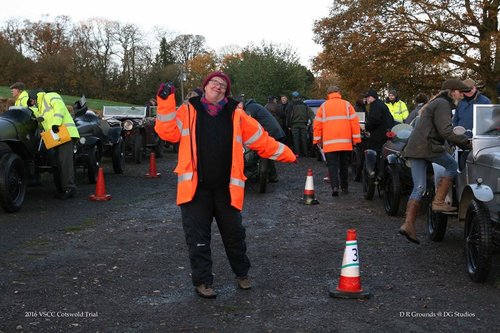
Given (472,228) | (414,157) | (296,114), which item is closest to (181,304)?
(472,228)

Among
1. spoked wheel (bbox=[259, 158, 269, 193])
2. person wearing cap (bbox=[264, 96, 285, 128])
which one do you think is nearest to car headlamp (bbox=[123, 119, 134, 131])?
person wearing cap (bbox=[264, 96, 285, 128])

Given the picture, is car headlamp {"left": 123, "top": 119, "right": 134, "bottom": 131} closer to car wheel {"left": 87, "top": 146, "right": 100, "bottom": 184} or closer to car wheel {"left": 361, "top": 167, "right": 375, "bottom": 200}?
car wheel {"left": 87, "top": 146, "right": 100, "bottom": 184}

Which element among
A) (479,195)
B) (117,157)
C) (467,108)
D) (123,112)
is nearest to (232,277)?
(479,195)

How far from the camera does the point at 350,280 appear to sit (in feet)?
17.3

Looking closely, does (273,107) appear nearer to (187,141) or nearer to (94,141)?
(94,141)

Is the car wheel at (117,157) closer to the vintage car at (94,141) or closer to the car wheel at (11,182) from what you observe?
the vintage car at (94,141)

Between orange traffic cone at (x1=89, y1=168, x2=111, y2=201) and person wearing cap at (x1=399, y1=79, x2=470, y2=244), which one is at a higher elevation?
person wearing cap at (x1=399, y1=79, x2=470, y2=244)

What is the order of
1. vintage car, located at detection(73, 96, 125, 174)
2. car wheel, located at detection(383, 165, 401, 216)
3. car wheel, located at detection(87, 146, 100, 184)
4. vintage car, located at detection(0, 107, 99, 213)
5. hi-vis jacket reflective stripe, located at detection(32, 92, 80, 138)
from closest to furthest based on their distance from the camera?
car wheel, located at detection(383, 165, 401, 216) → vintage car, located at detection(0, 107, 99, 213) → hi-vis jacket reflective stripe, located at detection(32, 92, 80, 138) → vintage car, located at detection(73, 96, 125, 174) → car wheel, located at detection(87, 146, 100, 184)

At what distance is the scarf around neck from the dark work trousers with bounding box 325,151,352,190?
239 inches

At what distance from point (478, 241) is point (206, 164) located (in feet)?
7.84

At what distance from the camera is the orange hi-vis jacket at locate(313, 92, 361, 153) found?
1105cm

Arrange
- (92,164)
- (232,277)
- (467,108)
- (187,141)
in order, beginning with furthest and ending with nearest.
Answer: (92,164) < (467,108) < (232,277) < (187,141)

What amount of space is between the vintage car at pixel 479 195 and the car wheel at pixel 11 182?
5.76m

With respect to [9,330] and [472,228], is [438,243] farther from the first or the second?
[9,330]
